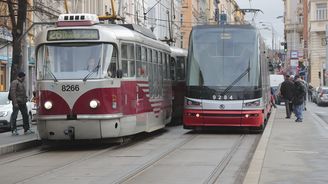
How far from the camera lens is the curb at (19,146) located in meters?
15.8

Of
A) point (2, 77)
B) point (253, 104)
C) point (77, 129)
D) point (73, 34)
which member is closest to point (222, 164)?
point (77, 129)

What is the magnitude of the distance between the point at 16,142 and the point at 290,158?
693 cm

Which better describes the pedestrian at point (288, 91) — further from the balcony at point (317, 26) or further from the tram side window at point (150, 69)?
the balcony at point (317, 26)

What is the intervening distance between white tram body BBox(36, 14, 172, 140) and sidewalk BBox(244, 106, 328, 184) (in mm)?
3535

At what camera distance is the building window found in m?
89.1

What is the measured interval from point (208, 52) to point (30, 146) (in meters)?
6.32

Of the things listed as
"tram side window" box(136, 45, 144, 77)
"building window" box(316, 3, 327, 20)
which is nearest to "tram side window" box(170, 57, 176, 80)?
"tram side window" box(136, 45, 144, 77)

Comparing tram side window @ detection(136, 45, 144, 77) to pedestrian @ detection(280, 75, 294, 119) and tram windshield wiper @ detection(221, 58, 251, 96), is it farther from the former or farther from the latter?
pedestrian @ detection(280, 75, 294, 119)

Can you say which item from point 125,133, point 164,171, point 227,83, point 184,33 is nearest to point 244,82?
point 227,83

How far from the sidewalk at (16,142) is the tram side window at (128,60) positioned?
3.06 metres

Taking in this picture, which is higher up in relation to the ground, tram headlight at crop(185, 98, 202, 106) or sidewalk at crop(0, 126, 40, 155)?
tram headlight at crop(185, 98, 202, 106)

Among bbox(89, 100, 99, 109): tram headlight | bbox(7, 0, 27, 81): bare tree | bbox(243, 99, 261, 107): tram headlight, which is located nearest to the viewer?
bbox(89, 100, 99, 109): tram headlight

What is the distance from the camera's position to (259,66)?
67.3ft

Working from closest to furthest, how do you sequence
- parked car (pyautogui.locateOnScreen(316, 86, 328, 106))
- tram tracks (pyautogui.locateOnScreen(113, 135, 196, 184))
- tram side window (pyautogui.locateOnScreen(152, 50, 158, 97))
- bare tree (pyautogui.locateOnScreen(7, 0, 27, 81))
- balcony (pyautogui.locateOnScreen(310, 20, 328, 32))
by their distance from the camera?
1. tram tracks (pyautogui.locateOnScreen(113, 135, 196, 184))
2. tram side window (pyautogui.locateOnScreen(152, 50, 158, 97))
3. bare tree (pyautogui.locateOnScreen(7, 0, 27, 81))
4. parked car (pyautogui.locateOnScreen(316, 86, 328, 106))
5. balcony (pyautogui.locateOnScreen(310, 20, 328, 32))
